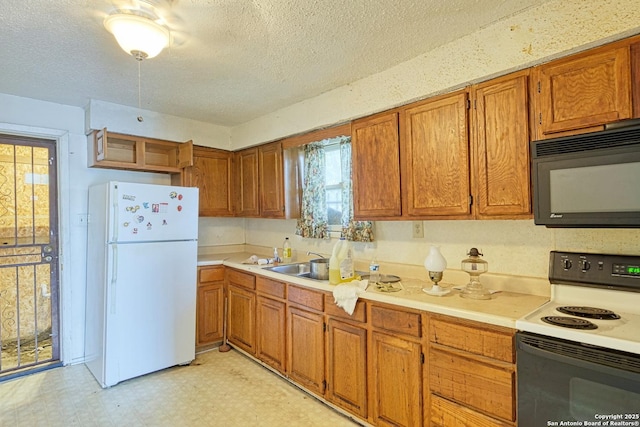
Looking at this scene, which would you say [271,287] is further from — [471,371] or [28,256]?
[28,256]

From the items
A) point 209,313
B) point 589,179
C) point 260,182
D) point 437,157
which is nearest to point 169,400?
point 209,313

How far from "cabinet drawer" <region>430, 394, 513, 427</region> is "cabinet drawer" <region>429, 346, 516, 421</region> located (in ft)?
0.09

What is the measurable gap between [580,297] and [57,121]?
156 inches

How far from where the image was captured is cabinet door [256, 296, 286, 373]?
106 inches

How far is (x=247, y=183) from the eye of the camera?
3.75 meters

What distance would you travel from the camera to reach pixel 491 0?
1.63 meters

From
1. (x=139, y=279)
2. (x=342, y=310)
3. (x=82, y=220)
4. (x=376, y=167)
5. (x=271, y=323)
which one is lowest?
(x=271, y=323)

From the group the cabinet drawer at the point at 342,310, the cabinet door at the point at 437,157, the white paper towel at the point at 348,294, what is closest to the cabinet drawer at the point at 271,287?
the cabinet drawer at the point at 342,310

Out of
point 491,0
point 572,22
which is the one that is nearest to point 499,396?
point 572,22

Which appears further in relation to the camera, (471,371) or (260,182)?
(260,182)

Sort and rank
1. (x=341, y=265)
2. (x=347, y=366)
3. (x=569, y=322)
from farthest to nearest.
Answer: (x=341, y=265) < (x=347, y=366) < (x=569, y=322)

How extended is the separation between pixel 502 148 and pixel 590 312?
85 centimetres

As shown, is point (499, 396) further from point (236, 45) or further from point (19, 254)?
point (19, 254)

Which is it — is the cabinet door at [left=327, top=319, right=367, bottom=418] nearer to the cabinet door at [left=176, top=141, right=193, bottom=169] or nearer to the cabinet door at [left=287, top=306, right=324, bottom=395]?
the cabinet door at [left=287, top=306, right=324, bottom=395]
